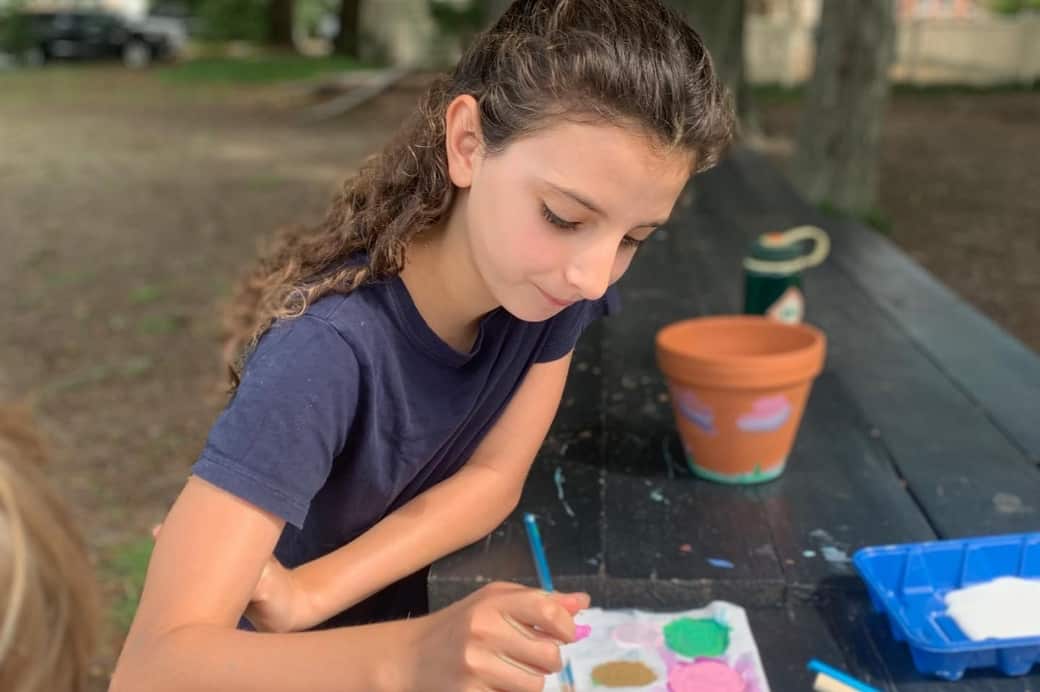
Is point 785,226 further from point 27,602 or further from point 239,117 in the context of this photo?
point 239,117

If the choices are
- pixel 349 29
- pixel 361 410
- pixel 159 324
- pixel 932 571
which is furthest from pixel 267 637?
pixel 349 29

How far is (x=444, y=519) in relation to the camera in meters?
1.47

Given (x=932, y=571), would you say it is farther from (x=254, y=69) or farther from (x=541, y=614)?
(x=254, y=69)

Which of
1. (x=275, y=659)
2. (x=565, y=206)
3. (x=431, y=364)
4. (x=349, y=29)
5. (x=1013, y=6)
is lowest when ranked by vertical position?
(x=1013, y=6)

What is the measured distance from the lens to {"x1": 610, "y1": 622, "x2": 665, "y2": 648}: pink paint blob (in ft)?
4.59

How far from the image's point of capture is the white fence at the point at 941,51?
15.2 metres

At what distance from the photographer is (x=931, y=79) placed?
1641cm

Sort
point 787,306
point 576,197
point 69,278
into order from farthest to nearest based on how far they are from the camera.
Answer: point 69,278, point 787,306, point 576,197

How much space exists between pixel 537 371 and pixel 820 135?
5204mm

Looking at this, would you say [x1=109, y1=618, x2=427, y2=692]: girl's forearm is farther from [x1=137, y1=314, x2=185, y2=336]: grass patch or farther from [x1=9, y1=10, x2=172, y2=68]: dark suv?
[x1=9, y1=10, x2=172, y2=68]: dark suv

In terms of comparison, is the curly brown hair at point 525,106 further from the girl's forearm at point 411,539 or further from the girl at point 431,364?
the girl's forearm at point 411,539

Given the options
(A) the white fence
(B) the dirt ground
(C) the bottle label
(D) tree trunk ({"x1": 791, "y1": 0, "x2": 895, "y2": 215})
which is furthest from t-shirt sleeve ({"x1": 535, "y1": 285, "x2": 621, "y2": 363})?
(A) the white fence

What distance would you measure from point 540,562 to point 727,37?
616 cm

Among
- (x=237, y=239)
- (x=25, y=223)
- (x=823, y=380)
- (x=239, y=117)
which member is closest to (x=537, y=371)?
(x=823, y=380)
